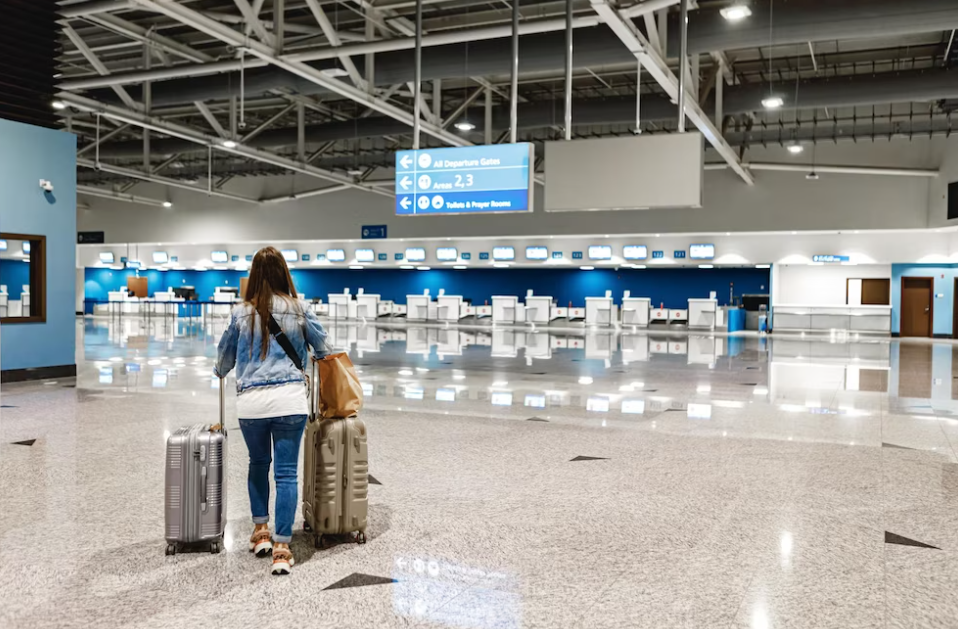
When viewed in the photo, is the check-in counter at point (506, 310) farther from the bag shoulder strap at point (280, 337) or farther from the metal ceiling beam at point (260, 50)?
the bag shoulder strap at point (280, 337)

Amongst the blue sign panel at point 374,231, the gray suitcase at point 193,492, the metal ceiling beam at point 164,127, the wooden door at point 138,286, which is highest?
the metal ceiling beam at point 164,127

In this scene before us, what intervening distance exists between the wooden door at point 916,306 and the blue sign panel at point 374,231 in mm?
19483

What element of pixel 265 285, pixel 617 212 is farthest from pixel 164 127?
pixel 265 285

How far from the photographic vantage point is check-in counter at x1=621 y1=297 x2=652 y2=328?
96.9ft

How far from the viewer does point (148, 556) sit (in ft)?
10.9

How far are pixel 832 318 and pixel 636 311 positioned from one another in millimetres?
6921

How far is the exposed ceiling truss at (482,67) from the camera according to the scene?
471 inches

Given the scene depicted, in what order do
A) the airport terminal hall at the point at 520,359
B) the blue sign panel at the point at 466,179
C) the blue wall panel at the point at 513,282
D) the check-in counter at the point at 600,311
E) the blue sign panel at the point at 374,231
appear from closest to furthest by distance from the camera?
the airport terminal hall at the point at 520,359 → the blue sign panel at the point at 466,179 → the check-in counter at the point at 600,311 → the blue wall panel at the point at 513,282 → the blue sign panel at the point at 374,231

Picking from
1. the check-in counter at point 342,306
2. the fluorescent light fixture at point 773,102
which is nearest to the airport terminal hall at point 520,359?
the fluorescent light fixture at point 773,102

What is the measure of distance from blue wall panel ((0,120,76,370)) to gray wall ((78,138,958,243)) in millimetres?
20613

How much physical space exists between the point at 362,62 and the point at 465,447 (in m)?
11.6

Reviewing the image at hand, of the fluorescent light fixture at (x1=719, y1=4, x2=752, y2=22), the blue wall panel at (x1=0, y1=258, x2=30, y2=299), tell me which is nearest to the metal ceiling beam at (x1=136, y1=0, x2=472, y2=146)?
the fluorescent light fixture at (x1=719, y1=4, x2=752, y2=22)

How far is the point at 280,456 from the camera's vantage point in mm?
3266

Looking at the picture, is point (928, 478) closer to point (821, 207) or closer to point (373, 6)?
point (373, 6)
